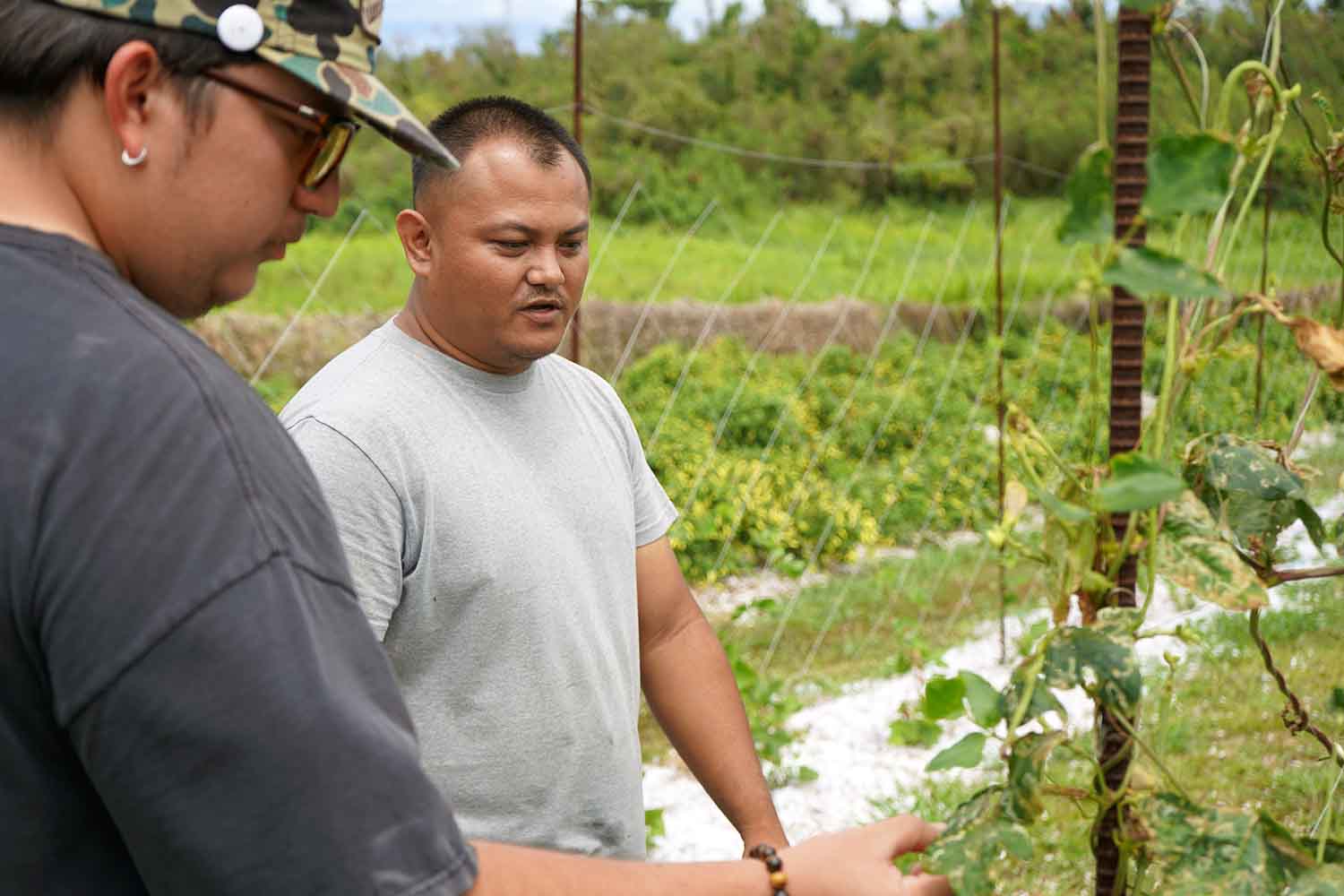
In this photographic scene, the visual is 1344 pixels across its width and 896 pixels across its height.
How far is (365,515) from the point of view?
1.50 meters

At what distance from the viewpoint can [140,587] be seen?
691 millimetres

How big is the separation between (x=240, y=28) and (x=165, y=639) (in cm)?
35

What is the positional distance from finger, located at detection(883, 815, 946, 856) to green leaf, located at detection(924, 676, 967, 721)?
1101mm

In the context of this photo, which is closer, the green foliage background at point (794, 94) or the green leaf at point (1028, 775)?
the green leaf at point (1028, 775)

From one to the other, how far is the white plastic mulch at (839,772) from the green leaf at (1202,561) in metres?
2.44

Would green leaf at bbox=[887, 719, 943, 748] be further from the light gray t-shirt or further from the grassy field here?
the grassy field

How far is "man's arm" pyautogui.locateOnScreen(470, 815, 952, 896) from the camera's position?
91 cm

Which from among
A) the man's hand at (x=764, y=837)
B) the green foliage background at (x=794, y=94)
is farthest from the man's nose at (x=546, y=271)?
the green foliage background at (x=794, y=94)

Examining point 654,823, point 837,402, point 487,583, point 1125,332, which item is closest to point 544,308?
point 487,583

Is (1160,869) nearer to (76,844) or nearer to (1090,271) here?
(1090,271)

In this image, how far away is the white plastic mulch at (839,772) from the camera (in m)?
3.57

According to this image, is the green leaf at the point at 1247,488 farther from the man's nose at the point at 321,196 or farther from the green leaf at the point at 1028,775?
the man's nose at the point at 321,196

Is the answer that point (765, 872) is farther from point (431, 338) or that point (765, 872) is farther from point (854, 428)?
point (854, 428)

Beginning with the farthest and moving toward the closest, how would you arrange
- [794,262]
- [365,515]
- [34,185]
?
[794,262] → [365,515] → [34,185]
